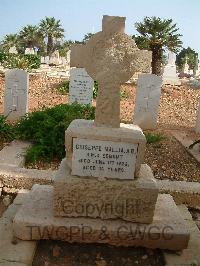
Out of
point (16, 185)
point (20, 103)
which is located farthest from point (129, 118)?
point (16, 185)

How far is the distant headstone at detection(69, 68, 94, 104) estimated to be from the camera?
9.34 meters

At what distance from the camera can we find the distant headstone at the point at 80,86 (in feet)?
30.6

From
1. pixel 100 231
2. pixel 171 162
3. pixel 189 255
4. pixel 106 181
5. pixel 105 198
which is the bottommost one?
pixel 189 255

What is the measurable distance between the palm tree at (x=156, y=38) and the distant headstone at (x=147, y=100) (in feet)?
29.1

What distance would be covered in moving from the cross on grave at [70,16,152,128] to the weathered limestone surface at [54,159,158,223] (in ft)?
2.15

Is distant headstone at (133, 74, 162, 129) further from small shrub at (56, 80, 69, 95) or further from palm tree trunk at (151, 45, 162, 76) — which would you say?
palm tree trunk at (151, 45, 162, 76)

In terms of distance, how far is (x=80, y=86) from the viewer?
9422 mm

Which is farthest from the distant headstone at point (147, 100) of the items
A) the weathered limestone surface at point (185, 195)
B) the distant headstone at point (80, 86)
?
Answer: the weathered limestone surface at point (185, 195)

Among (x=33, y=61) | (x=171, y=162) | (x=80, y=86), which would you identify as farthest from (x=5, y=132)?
(x=33, y=61)

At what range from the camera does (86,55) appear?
3.35 metres

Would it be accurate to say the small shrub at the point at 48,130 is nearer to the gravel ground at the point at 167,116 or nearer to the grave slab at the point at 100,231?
the gravel ground at the point at 167,116

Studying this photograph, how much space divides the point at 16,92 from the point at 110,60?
5630 mm

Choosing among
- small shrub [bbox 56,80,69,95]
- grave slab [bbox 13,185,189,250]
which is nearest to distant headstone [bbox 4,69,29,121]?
small shrub [bbox 56,80,69,95]

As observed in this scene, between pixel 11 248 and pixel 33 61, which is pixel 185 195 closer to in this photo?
pixel 11 248
